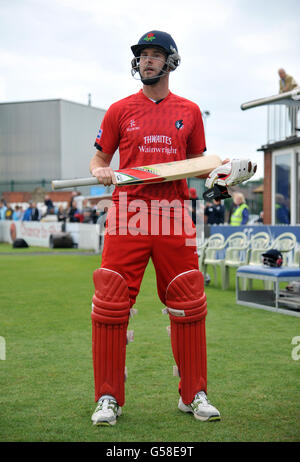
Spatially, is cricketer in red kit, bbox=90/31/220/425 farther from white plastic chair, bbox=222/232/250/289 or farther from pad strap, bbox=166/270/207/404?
white plastic chair, bbox=222/232/250/289

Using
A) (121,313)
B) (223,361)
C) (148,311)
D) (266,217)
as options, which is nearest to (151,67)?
(121,313)

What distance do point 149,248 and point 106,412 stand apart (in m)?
0.94

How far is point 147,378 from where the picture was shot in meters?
4.14

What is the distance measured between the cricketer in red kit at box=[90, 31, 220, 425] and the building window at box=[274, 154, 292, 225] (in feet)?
37.1

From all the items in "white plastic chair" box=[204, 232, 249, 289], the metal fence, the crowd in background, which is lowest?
"white plastic chair" box=[204, 232, 249, 289]

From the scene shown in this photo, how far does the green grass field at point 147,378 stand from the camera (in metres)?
3.08

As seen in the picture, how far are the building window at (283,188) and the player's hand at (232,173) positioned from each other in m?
11.4

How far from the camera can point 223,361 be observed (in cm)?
461

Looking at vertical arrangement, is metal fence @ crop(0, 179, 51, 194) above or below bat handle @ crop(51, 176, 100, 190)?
above

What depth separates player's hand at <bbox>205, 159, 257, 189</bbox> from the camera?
3.08 meters

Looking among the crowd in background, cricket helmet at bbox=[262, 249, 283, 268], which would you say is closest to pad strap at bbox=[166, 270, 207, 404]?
cricket helmet at bbox=[262, 249, 283, 268]

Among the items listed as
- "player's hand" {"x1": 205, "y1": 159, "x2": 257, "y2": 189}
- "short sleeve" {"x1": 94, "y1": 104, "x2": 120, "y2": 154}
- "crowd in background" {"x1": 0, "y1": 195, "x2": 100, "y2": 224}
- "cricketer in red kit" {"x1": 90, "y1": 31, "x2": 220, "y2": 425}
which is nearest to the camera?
"player's hand" {"x1": 205, "y1": 159, "x2": 257, "y2": 189}

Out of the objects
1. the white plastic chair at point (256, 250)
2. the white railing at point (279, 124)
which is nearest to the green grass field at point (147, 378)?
the white plastic chair at point (256, 250)
